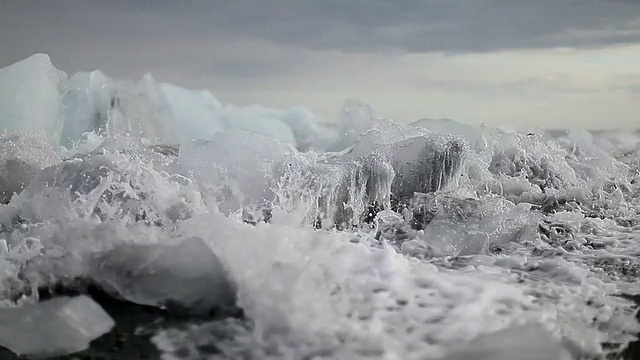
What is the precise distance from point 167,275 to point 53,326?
17.4 inches

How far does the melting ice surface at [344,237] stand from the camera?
1.84 m

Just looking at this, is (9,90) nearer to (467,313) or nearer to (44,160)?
(44,160)

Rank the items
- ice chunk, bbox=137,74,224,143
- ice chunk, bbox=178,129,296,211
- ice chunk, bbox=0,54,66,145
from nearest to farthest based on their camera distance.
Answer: ice chunk, bbox=178,129,296,211 < ice chunk, bbox=0,54,66,145 < ice chunk, bbox=137,74,224,143

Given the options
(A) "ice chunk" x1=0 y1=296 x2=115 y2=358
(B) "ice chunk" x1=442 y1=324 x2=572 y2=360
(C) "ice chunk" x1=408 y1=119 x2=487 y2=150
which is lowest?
(B) "ice chunk" x1=442 y1=324 x2=572 y2=360

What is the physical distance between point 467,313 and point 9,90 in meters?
4.65

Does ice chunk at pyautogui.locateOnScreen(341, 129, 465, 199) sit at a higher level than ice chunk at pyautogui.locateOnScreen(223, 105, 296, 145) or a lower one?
lower

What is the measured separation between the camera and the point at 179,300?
2.10 meters

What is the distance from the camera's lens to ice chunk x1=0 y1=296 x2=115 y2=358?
68.7 inches

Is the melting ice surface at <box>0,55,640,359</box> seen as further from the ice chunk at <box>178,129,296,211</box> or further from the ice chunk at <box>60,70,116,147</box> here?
the ice chunk at <box>60,70,116,147</box>

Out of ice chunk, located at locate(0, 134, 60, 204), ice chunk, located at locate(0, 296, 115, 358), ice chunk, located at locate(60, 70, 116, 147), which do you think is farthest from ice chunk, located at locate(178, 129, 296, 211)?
ice chunk, located at locate(60, 70, 116, 147)

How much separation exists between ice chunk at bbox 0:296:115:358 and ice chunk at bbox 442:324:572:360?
103cm

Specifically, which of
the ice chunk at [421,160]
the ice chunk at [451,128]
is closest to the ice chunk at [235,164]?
the ice chunk at [421,160]

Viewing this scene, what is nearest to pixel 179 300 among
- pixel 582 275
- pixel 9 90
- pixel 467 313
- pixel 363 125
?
pixel 467 313

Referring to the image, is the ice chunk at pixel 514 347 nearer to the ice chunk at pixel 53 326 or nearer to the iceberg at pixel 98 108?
the ice chunk at pixel 53 326
